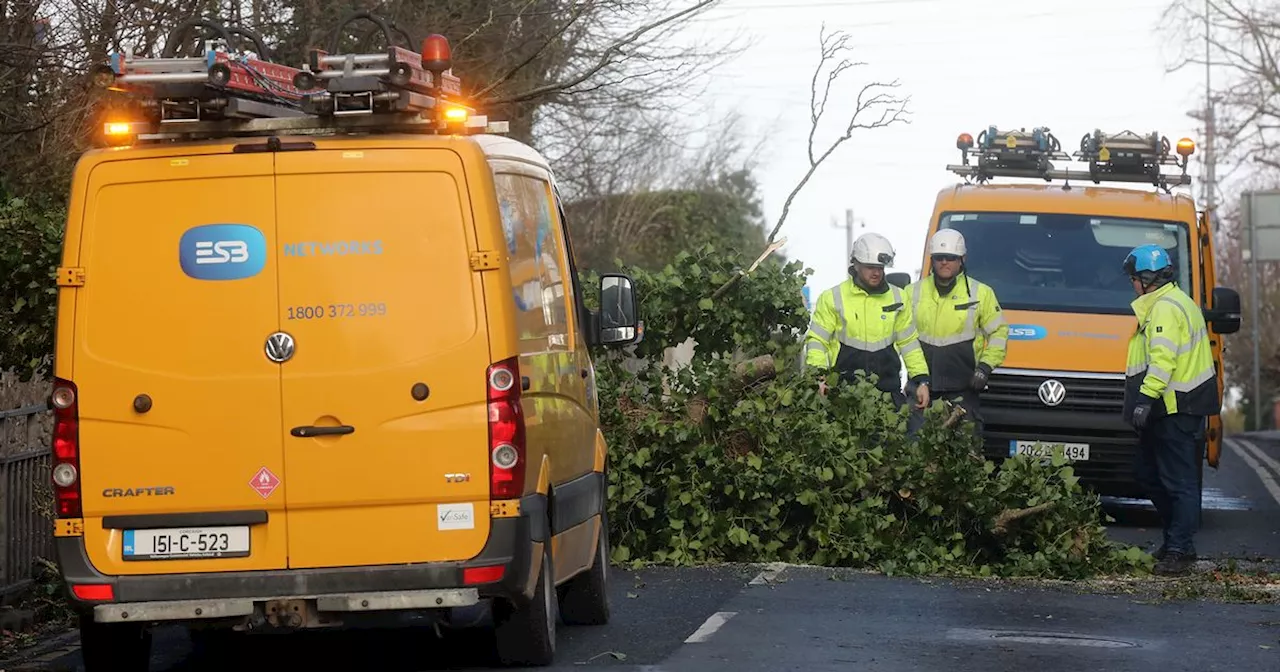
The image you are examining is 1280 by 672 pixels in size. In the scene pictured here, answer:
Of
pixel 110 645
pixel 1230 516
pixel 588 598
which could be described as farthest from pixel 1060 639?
pixel 1230 516

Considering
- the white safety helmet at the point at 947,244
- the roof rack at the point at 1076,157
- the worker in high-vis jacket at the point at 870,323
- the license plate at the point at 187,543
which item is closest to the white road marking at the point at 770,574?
the worker in high-vis jacket at the point at 870,323

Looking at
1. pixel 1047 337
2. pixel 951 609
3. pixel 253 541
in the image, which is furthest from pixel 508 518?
pixel 1047 337

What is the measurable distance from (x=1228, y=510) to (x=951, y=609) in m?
8.34

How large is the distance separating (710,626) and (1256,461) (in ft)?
64.0

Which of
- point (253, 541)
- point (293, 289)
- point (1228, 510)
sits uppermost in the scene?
point (293, 289)

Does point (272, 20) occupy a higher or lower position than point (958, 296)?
higher

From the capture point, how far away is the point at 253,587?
24.8 ft

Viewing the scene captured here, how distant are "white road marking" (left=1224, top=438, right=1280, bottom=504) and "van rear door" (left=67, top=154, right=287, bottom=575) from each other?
13615 millimetres

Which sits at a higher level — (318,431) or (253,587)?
(318,431)

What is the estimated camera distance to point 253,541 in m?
7.58

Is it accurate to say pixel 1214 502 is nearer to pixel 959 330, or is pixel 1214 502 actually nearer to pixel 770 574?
pixel 959 330

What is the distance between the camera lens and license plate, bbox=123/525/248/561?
7.57m

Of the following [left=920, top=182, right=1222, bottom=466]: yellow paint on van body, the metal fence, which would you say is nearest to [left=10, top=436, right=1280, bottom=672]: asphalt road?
the metal fence

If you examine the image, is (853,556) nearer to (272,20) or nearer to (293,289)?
(293,289)
